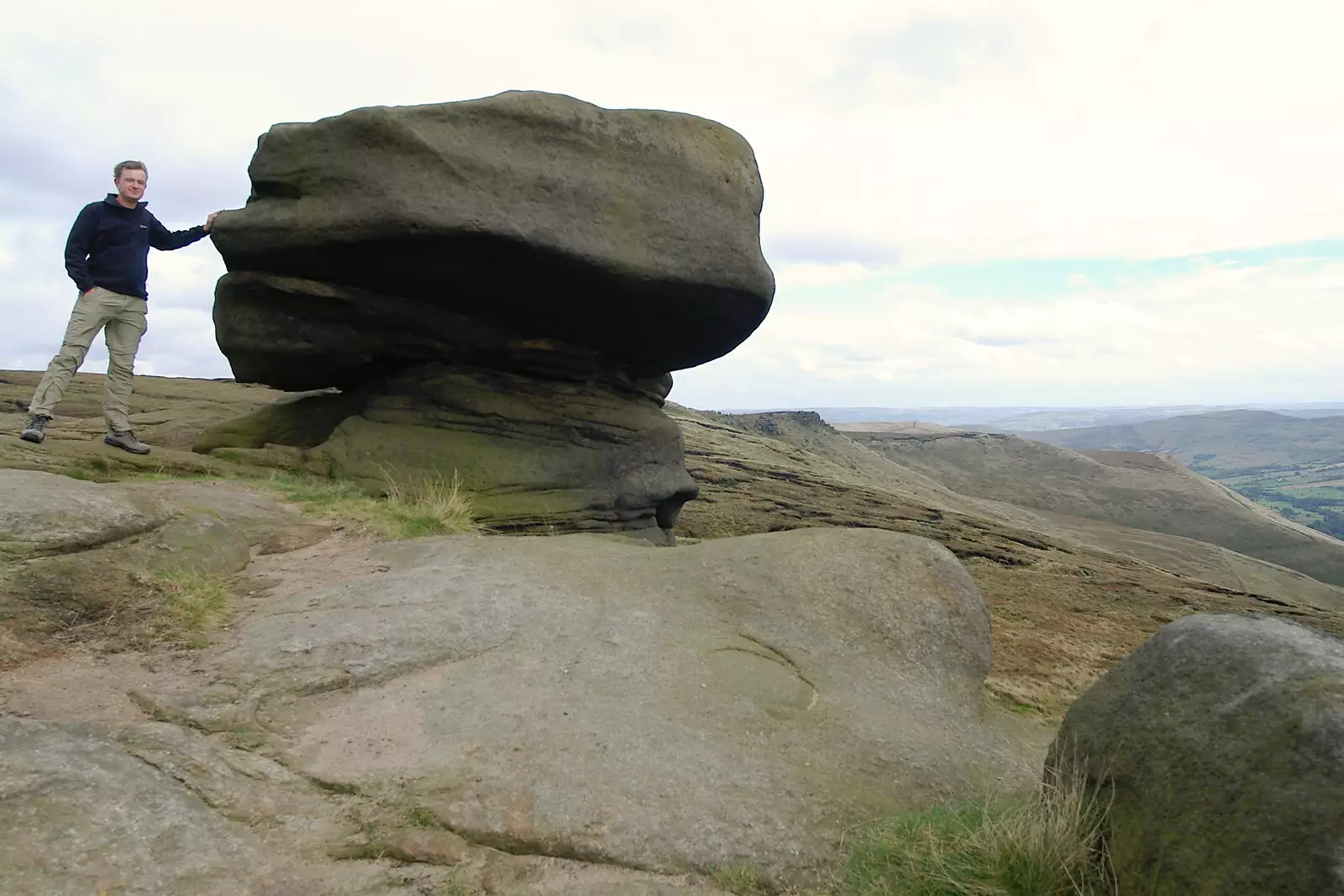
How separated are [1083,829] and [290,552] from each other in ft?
22.6

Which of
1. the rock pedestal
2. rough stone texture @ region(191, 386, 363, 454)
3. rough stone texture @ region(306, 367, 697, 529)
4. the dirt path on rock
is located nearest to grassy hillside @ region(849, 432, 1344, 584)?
rough stone texture @ region(306, 367, 697, 529)

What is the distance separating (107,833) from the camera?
3604 mm

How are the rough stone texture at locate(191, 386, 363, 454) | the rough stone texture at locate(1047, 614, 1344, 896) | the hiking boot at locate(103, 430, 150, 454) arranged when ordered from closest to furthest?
the rough stone texture at locate(1047, 614, 1344, 896) < the hiking boot at locate(103, 430, 150, 454) < the rough stone texture at locate(191, 386, 363, 454)

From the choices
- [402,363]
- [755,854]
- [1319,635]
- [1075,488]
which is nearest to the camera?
[1319,635]

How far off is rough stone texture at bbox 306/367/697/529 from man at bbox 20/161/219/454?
114 inches

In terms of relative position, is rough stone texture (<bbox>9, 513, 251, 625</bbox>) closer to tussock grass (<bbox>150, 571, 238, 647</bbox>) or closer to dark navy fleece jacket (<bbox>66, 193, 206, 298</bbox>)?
tussock grass (<bbox>150, 571, 238, 647</bbox>)

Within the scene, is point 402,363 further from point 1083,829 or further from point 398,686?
point 1083,829

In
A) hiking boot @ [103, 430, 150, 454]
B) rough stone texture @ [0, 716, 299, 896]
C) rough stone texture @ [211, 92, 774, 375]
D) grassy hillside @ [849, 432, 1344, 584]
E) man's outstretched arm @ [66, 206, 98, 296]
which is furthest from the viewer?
grassy hillside @ [849, 432, 1344, 584]

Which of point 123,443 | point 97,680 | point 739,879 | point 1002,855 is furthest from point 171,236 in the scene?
point 1002,855

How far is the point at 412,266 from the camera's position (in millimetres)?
11172

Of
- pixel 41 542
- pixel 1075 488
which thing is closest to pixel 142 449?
pixel 41 542

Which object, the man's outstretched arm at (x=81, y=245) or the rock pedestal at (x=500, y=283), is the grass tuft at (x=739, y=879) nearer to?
the rock pedestal at (x=500, y=283)

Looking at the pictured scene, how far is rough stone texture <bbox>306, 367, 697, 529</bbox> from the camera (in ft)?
38.8

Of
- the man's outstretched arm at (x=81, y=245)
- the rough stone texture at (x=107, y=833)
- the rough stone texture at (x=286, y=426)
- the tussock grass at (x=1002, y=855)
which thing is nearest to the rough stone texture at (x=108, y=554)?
the rough stone texture at (x=107, y=833)
